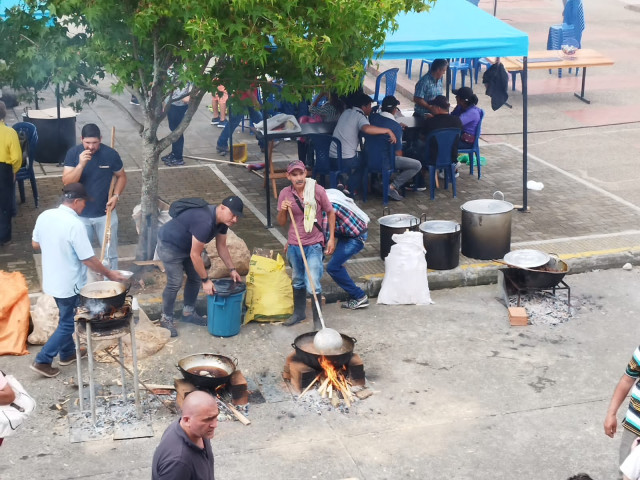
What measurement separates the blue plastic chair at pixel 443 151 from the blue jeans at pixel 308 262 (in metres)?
4.05

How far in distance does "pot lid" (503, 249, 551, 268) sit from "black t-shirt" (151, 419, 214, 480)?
19.1 feet

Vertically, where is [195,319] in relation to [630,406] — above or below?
below

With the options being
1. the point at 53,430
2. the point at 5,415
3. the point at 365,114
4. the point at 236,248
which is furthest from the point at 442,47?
the point at 5,415

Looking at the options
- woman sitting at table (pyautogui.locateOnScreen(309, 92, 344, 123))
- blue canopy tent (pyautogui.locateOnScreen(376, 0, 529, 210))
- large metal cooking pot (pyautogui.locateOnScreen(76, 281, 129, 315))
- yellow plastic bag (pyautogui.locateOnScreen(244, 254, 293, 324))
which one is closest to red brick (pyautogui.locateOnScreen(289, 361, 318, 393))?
yellow plastic bag (pyautogui.locateOnScreen(244, 254, 293, 324))

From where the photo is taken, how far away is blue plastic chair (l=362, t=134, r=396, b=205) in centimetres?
1334

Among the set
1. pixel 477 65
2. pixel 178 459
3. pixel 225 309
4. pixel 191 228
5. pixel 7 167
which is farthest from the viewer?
pixel 477 65

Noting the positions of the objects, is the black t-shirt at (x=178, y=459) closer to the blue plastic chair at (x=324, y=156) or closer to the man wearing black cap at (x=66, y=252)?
the man wearing black cap at (x=66, y=252)

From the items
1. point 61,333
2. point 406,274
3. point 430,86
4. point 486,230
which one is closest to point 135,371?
point 61,333

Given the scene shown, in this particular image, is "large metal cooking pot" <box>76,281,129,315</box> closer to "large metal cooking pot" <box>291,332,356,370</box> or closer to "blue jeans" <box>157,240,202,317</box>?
"blue jeans" <box>157,240,202,317</box>

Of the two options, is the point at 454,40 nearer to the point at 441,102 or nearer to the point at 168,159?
the point at 441,102

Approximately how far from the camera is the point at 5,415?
6.48m

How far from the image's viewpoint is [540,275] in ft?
34.4

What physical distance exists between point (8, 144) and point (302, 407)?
5204 millimetres

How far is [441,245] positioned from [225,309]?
280cm
